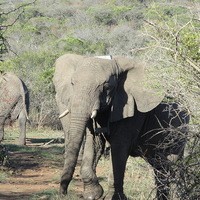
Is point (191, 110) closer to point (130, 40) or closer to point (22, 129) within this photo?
point (22, 129)

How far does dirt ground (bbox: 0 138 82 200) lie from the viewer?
700 centimetres

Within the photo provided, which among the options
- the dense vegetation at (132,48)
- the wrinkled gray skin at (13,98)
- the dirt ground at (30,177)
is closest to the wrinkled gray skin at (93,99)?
the dense vegetation at (132,48)

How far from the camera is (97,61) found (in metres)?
6.71

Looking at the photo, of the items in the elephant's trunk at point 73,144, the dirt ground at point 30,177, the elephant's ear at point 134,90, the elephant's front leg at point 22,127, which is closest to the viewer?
the elephant's trunk at point 73,144

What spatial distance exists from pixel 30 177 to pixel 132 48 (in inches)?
162

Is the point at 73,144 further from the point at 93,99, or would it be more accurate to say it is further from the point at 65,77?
the point at 65,77

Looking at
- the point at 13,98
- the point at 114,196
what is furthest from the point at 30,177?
the point at 13,98

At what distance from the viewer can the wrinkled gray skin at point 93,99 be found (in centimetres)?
607

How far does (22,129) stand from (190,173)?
9143mm

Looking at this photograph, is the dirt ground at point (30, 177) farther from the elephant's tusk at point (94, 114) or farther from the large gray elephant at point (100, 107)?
the elephant's tusk at point (94, 114)

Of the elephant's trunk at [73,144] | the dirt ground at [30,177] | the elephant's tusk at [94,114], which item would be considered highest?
the elephant's tusk at [94,114]

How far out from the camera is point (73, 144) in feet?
19.5

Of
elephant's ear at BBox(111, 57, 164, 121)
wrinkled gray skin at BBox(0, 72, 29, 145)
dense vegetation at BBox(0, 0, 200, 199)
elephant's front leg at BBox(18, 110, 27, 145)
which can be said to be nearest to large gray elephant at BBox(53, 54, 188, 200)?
elephant's ear at BBox(111, 57, 164, 121)

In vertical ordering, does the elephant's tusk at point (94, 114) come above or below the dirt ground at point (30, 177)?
above
